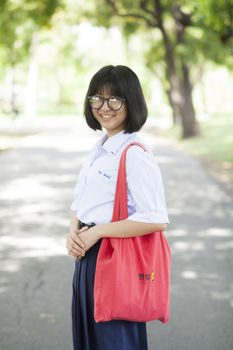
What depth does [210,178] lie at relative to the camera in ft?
40.7

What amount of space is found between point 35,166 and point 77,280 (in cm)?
1178

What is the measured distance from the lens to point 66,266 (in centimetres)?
578

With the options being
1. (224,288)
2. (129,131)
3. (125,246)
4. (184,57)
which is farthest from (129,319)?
(184,57)

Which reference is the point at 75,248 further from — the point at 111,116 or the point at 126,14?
the point at 126,14

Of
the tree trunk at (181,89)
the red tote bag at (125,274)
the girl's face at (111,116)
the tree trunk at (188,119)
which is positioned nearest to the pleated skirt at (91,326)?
the red tote bag at (125,274)

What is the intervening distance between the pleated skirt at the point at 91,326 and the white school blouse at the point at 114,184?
0.19 meters

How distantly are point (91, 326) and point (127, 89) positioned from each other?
1.11 meters

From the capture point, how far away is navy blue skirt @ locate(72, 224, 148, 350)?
2.51m

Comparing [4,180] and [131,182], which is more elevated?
[131,182]

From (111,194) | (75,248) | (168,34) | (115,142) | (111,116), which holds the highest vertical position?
(168,34)

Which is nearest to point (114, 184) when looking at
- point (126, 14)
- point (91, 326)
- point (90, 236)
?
point (90, 236)

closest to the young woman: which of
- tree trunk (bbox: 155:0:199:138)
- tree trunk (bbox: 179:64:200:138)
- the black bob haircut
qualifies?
the black bob haircut

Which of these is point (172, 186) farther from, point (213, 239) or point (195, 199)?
point (213, 239)

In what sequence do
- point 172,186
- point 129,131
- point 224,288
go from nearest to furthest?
point 129,131 → point 224,288 → point 172,186
